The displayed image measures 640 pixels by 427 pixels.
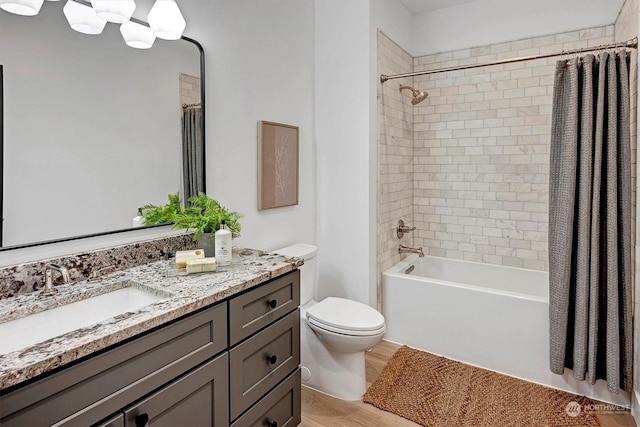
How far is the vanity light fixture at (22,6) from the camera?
1.32 m

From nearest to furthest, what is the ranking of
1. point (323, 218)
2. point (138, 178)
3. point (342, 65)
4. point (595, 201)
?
point (138, 178) → point (595, 201) → point (342, 65) → point (323, 218)

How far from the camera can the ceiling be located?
10.7 ft

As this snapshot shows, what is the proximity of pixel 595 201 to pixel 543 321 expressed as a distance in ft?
2.62

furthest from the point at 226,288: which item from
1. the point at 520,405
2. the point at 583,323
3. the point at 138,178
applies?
the point at 583,323

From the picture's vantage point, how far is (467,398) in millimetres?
2309

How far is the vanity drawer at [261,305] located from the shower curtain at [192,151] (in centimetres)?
68

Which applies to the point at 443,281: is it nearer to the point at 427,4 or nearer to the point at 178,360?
the point at 178,360

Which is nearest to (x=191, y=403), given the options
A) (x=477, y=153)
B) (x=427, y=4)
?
(x=477, y=153)

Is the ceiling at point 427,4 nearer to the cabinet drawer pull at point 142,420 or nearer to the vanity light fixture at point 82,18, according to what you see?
the vanity light fixture at point 82,18

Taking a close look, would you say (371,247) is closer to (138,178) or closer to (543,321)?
(543,321)

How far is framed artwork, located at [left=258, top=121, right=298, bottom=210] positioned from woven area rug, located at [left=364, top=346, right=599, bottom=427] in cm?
134

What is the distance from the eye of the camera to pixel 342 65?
2.90 metres

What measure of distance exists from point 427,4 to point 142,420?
352cm

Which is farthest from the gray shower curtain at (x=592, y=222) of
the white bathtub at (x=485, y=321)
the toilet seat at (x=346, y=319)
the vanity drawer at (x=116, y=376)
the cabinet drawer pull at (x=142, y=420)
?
the cabinet drawer pull at (x=142, y=420)
